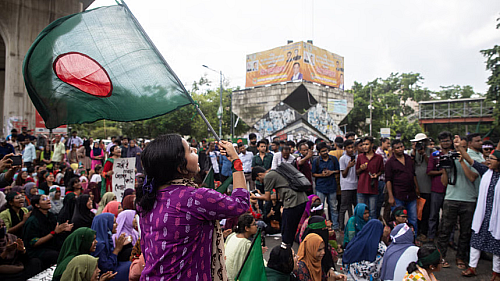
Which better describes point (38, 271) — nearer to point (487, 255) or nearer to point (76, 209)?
point (76, 209)

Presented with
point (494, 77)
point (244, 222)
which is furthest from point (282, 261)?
point (494, 77)

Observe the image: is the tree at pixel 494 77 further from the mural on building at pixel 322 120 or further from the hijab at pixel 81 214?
the hijab at pixel 81 214

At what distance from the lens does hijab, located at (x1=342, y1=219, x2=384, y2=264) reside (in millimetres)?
4082

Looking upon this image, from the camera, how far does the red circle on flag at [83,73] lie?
2473mm

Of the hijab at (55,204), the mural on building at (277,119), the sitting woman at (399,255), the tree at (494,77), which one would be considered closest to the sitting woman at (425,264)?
the sitting woman at (399,255)

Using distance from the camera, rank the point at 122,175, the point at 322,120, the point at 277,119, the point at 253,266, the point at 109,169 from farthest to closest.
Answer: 1. the point at 322,120
2. the point at 277,119
3. the point at 109,169
4. the point at 122,175
5. the point at 253,266

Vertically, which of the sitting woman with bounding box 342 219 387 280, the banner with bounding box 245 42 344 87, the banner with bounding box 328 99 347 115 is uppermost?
the banner with bounding box 245 42 344 87

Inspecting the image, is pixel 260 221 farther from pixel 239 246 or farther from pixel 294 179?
pixel 239 246

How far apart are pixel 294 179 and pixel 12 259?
384 centimetres

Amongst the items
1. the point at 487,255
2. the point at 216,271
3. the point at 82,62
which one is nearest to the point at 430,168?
the point at 487,255

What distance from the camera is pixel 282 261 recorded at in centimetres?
317

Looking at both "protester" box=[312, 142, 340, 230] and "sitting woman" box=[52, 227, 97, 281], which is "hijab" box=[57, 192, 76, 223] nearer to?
"sitting woman" box=[52, 227, 97, 281]

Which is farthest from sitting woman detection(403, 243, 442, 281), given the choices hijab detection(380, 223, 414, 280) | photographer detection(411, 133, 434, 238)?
photographer detection(411, 133, 434, 238)

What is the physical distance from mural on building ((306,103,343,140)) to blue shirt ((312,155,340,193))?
22612 millimetres
